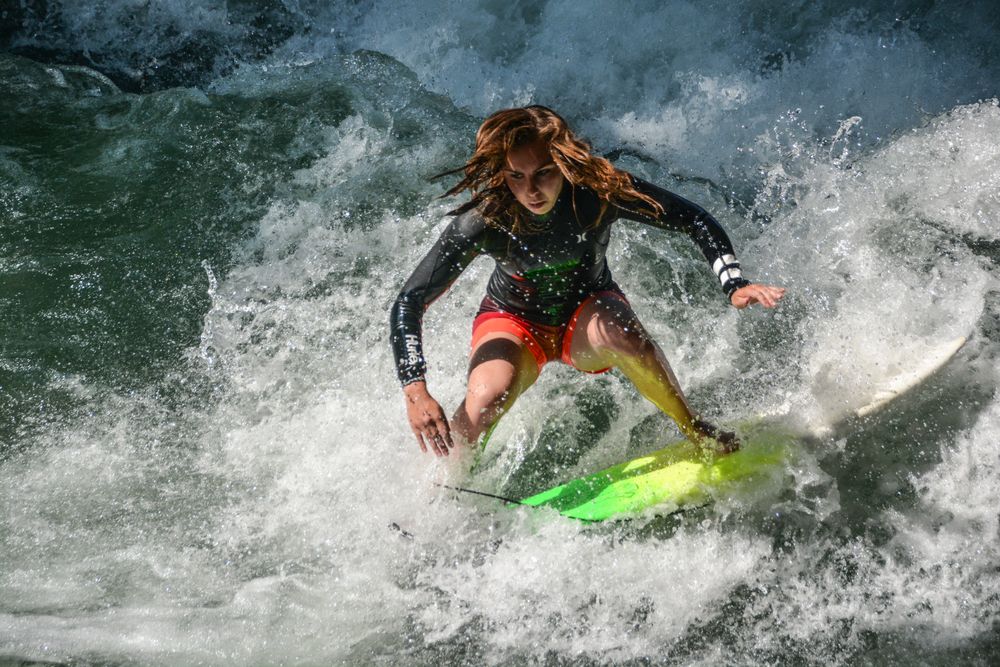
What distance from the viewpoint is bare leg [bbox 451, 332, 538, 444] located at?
3346 millimetres

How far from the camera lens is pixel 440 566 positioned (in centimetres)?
354

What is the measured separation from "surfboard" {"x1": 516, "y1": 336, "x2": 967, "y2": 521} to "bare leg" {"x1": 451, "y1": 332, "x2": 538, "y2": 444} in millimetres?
468

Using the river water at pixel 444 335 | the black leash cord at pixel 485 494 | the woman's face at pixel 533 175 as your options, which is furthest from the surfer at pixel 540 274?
the river water at pixel 444 335

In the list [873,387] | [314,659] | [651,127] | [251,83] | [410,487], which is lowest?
[314,659]

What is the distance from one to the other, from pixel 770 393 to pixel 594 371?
39.9 inches

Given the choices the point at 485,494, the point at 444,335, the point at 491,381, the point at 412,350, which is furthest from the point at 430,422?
the point at 444,335

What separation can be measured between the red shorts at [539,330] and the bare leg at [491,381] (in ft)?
0.13

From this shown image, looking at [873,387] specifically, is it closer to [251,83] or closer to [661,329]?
[661,329]

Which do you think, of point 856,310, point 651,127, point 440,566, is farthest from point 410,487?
point 651,127

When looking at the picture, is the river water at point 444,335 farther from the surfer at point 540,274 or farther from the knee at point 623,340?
the knee at point 623,340

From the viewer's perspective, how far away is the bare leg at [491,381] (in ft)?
11.0

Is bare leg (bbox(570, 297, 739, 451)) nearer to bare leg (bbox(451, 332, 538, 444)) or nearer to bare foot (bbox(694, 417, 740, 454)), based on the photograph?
bare foot (bbox(694, 417, 740, 454))

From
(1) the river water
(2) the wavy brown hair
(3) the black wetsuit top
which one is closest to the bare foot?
(1) the river water

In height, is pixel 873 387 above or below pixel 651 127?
below
